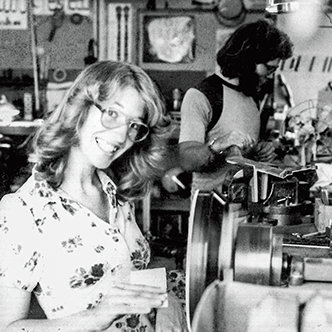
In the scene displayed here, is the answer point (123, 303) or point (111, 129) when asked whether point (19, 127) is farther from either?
point (123, 303)

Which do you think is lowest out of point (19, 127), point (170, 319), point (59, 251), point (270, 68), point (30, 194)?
point (170, 319)

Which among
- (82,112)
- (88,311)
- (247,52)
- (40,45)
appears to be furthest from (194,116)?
(88,311)

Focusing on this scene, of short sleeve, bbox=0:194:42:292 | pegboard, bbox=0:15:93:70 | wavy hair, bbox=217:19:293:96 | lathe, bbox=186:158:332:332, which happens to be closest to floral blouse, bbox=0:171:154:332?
short sleeve, bbox=0:194:42:292

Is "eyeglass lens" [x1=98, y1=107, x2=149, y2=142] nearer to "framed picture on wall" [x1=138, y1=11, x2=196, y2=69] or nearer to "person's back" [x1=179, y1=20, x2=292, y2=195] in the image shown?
"person's back" [x1=179, y1=20, x2=292, y2=195]

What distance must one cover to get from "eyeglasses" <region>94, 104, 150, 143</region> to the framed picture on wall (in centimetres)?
28

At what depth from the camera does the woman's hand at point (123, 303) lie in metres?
1.29

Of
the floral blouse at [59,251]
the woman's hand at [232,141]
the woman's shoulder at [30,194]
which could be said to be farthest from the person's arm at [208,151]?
the woman's shoulder at [30,194]

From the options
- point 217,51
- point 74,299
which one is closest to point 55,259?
point 74,299

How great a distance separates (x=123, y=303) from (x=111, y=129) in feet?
1.32

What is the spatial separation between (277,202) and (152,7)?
663 millimetres

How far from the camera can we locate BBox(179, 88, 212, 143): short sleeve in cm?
151

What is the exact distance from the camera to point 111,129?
131cm

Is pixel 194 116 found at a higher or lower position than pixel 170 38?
lower

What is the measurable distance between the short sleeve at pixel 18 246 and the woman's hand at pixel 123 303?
0.17 meters
